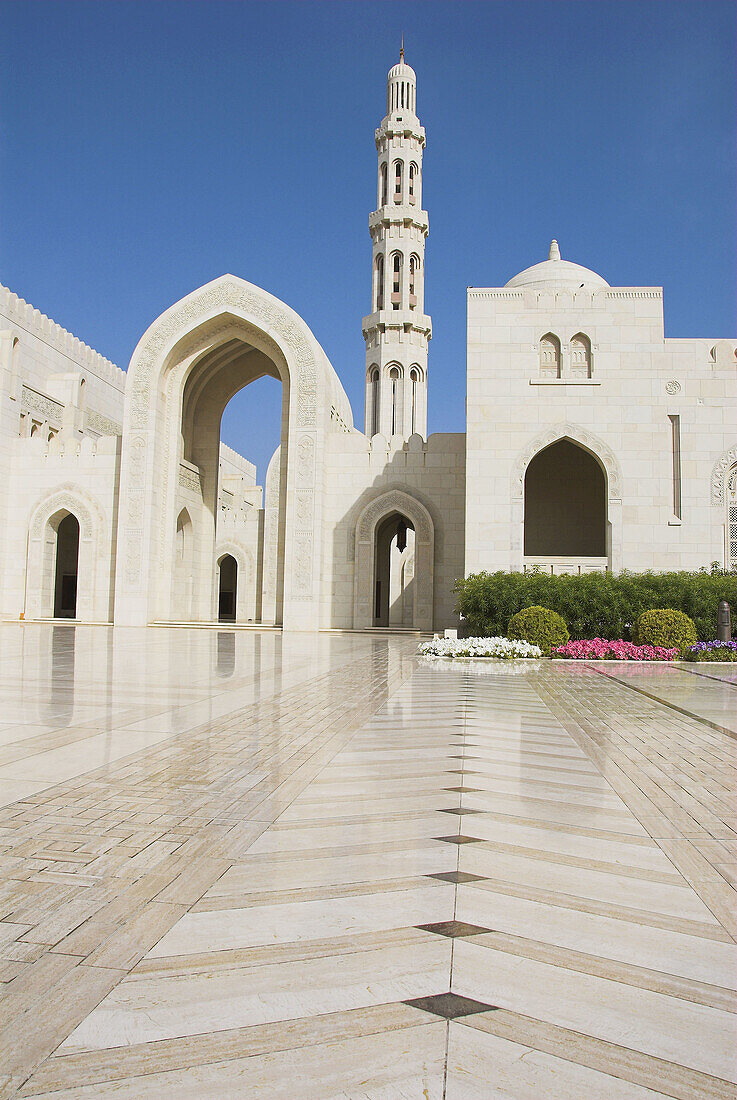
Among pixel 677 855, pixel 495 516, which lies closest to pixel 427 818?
pixel 677 855

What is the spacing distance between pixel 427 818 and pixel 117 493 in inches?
825

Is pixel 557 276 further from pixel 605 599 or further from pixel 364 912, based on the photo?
pixel 364 912

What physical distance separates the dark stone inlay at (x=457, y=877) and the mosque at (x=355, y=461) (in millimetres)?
15343

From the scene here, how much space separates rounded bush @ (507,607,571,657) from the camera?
13211mm

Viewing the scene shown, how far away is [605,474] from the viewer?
18.1m

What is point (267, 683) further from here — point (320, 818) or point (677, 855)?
point (677, 855)

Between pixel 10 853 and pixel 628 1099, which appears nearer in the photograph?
pixel 628 1099

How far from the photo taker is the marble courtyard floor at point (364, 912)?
175 cm

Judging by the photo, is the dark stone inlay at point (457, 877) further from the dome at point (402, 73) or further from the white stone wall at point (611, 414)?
the dome at point (402, 73)

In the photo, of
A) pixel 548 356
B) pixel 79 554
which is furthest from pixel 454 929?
pixel 79 554

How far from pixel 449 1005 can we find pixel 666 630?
1200 cm

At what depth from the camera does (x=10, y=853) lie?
9.87 feet

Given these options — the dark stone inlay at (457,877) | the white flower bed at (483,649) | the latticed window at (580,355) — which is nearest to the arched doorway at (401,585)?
the latticed window at (580,355)

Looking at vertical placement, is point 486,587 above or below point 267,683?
above
